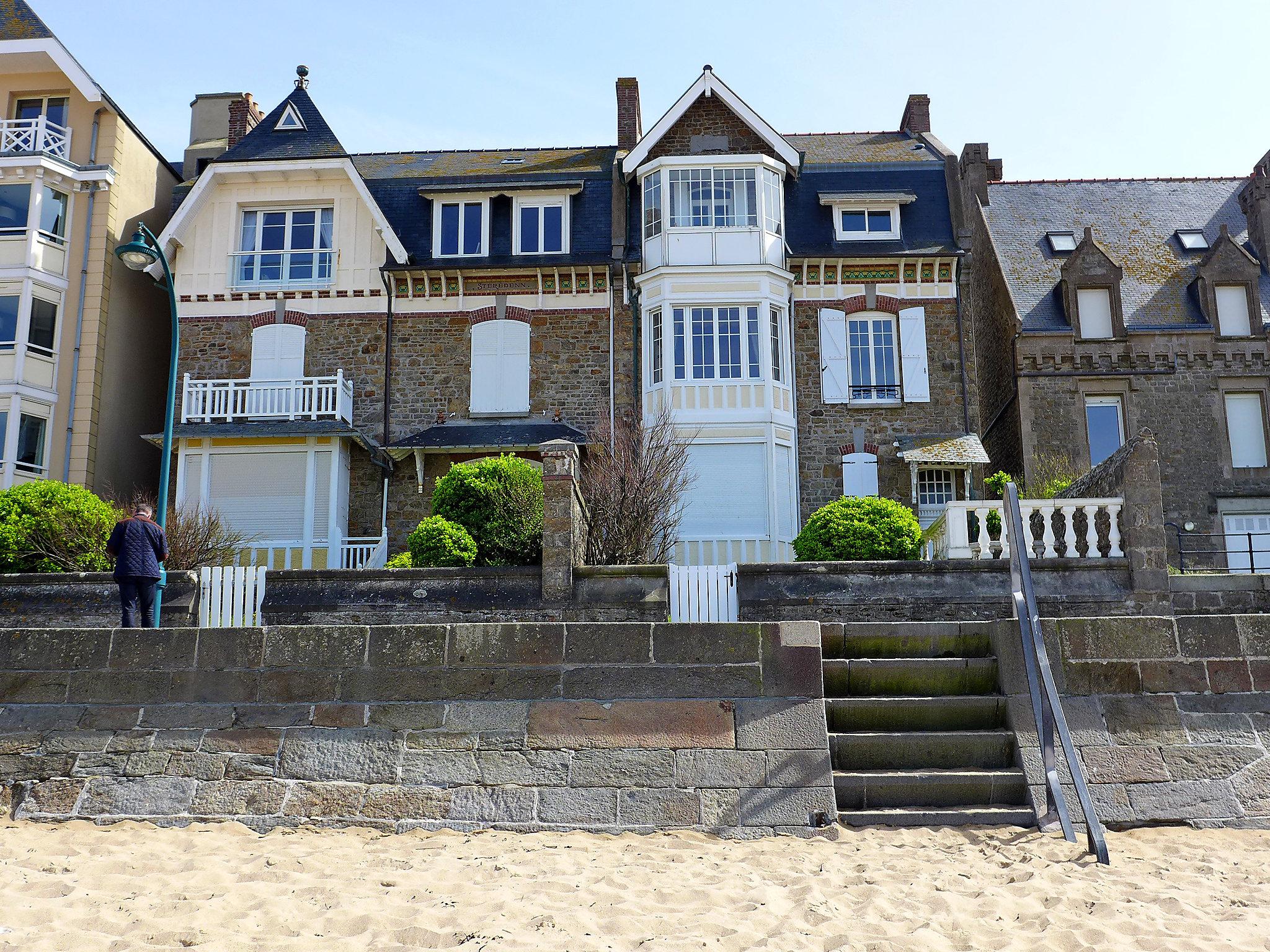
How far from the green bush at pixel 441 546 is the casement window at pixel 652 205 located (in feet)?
29.0

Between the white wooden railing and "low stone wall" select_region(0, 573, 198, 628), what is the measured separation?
27.7 ft

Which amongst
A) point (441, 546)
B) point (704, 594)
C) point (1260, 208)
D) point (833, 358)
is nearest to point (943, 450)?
point (833, 358)

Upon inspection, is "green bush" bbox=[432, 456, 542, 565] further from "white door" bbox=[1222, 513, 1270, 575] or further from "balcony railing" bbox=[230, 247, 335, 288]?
"white door" bbox=[1222, 513, 1270, 575]

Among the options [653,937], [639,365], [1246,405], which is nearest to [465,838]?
[653,937]

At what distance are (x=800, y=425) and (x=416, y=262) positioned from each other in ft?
25.3

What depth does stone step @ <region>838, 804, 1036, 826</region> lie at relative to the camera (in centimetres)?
729

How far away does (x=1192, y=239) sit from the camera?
77.3ft

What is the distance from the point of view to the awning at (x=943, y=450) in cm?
1883

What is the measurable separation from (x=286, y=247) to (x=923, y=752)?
17.0 m

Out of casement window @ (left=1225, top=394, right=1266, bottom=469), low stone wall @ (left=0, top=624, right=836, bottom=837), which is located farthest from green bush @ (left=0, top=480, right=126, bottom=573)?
casement window @ (left=1225, top=394, right=1266, bottom=469)

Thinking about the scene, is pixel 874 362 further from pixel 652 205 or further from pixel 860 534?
pixel 860 534

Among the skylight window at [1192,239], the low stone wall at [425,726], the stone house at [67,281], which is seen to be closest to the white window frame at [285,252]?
the stone house at [67,281]

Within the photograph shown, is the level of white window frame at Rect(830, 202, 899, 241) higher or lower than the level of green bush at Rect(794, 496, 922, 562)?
higher

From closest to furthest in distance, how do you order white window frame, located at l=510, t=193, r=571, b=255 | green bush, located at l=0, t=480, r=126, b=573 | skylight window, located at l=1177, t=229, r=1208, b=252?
green bush, located at l=0, t=480, r=126, b=573
white window frame, located at l=510, t=193, r=571, b=255
skylight window, located at l=1177, t=229, r=1208, b=252
